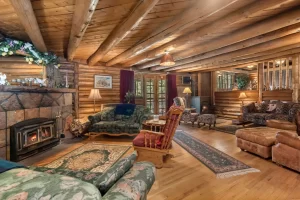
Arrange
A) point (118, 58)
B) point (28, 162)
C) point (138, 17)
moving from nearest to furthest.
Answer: point (138, 17) < point (28, 162) < point (118, 58)

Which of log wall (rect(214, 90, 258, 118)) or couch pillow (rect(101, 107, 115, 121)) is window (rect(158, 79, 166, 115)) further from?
couch pillow (rect(101, 107, 115, 121))

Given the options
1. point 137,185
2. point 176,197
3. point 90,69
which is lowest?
point 176,197

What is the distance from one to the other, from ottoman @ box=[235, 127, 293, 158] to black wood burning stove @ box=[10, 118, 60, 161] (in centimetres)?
419

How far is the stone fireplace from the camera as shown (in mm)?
2904

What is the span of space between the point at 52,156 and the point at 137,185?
308 centimetres

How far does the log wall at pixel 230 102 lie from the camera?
24.6 ft

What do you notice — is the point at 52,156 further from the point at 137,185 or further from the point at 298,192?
the point at 298,192

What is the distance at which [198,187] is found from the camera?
7.28 ft

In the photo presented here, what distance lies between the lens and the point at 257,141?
3236 mm

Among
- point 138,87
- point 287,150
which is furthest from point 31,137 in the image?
point 138,87

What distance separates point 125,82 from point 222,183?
5455mm

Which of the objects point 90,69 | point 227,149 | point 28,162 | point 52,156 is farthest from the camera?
point 90,69

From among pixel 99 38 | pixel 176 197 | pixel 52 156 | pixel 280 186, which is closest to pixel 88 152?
pixel 52 156

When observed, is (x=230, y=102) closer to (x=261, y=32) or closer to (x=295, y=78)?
(x=295, y=78)
